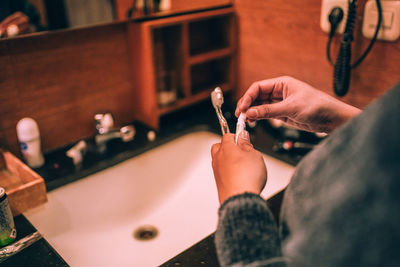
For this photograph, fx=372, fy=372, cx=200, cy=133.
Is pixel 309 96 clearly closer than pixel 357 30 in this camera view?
Yes

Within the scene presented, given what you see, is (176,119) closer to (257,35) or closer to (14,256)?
(257,35)

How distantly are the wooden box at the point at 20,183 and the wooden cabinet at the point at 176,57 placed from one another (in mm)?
447

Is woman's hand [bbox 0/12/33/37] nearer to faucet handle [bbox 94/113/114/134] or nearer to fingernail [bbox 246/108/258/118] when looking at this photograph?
faucet handle [bbox 94/113/114/134]

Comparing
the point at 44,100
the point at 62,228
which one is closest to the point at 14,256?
the point at 62,228

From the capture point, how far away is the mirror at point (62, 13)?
1003 mm

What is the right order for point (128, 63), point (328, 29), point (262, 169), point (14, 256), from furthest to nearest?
point (128, 63), point (328, 29), point (14, 256), point (262, 169)

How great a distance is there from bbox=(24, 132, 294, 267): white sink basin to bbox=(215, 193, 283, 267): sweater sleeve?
0.52 metres

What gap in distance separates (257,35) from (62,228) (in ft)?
2.89

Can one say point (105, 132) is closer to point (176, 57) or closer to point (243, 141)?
point (176, 57)

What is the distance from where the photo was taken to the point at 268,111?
0.77 metres

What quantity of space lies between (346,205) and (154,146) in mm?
862

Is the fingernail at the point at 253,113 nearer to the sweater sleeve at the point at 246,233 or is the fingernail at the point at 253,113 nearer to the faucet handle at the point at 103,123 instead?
the sweater sleeve at the point at 246,233

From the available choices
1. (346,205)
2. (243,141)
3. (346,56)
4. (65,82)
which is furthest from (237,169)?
(65,82)

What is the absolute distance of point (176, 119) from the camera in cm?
133
